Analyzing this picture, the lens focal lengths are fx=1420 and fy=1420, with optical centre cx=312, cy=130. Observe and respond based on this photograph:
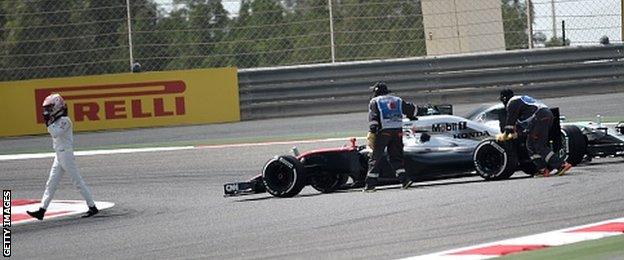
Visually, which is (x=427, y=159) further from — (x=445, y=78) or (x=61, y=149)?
(x=445, y=78)

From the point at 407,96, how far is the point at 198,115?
3804mm

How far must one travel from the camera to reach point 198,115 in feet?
84.4

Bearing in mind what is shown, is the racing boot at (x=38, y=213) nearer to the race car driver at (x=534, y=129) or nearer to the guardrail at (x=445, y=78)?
the race car driver at (x=534, y=129)

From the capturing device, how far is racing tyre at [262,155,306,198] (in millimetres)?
15977

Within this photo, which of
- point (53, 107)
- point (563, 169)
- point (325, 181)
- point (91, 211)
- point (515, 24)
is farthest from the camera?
point (515, 24)

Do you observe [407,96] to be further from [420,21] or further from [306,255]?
[306,255]

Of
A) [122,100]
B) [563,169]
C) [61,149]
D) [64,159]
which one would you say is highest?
[122,100]

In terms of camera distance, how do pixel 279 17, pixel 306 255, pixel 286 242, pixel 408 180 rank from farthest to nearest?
pixel 279 17 → pixel 408 180 → pixel 286 242 → pixel 306 255

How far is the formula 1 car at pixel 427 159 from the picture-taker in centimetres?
A: 1596

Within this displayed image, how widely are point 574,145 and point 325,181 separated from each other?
300cm

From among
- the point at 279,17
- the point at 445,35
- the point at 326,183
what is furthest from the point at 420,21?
the point at 326,183

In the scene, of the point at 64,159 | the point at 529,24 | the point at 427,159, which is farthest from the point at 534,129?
the point at 529,24

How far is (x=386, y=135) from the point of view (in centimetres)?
1603

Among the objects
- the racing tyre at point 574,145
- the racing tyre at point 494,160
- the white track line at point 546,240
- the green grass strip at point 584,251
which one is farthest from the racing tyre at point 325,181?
the green grass strip at point 584,251
